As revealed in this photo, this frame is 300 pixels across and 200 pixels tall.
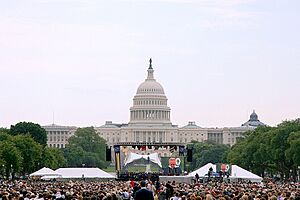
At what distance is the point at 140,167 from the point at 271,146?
51.2 meters

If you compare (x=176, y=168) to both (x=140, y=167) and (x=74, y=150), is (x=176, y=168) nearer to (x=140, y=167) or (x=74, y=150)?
(x=140, y=167)

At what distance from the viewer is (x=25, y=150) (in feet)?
390

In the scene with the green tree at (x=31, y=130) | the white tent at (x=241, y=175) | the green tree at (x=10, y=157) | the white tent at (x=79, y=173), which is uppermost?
the green tree at (x=31, y=130)

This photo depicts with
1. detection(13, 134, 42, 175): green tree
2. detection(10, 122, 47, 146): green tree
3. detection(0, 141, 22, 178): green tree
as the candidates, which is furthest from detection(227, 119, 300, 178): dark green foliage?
detection(10, 122, 47, 146): green tree

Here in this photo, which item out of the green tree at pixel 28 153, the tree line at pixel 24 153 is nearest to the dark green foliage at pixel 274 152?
the tree line at pixel 24 153

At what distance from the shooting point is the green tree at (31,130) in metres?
159

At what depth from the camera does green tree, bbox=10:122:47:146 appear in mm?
159125

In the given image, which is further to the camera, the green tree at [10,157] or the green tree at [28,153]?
the green tree at [28,153]

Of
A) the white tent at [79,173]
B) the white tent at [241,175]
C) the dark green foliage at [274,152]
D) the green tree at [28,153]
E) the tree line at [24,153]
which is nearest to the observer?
the white tent at [241,175]

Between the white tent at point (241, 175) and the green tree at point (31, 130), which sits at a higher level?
the green tree at point (31, 130)

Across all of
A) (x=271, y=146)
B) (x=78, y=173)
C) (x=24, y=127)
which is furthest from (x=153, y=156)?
(x=24, y=127)

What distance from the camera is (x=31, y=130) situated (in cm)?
16050

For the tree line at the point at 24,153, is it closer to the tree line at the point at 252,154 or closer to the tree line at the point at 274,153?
the tree line at the point at 252,154

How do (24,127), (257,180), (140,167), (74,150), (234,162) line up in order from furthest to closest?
(74,150) < (140,167) < (24,127) < (234,162) < (257,180)
